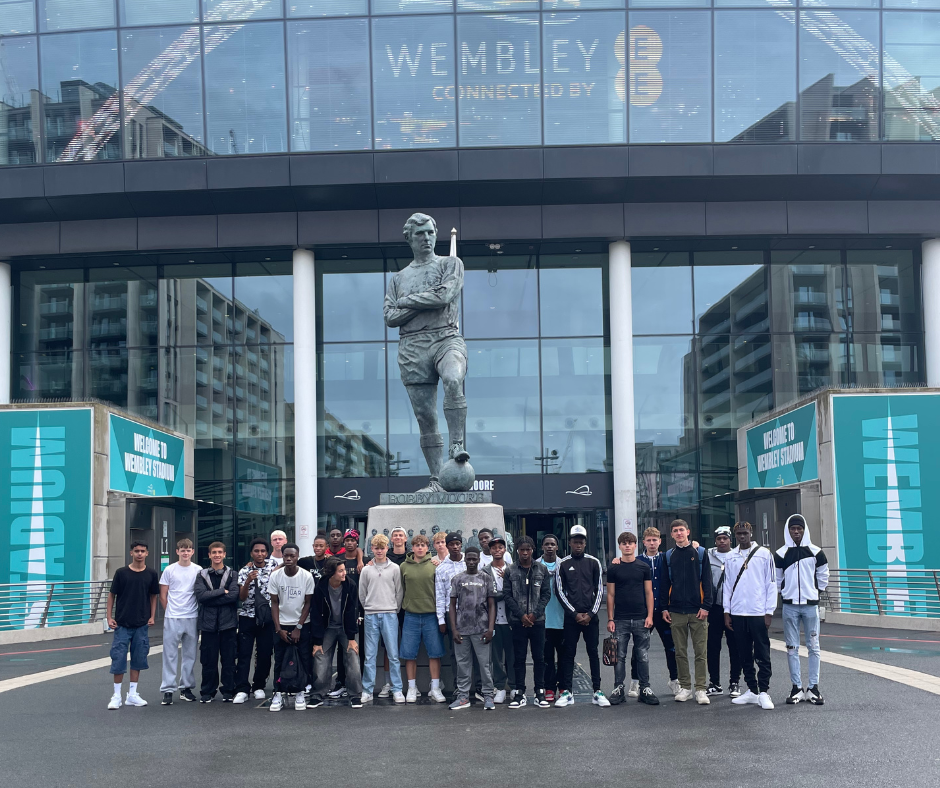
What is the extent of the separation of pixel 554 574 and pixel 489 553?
1.11 m

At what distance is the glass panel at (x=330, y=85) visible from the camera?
27.8 metres

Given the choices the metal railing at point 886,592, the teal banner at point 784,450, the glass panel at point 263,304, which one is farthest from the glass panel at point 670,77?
the metal railing at point 886,592

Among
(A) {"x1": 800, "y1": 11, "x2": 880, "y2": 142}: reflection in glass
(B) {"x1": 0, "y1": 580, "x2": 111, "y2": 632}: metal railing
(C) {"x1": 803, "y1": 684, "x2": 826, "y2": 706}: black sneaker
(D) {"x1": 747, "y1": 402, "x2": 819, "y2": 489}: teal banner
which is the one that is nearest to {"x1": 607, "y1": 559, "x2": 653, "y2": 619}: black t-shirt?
(C) {"x1": 803, "y1": 684, "x2": 826, "y2": 706}: black sneaker

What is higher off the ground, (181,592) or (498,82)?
(498,82)

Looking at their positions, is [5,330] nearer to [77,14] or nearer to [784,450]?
[77,14]

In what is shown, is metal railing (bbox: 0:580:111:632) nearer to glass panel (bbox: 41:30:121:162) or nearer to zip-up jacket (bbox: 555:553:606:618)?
glass panel (bbox: 41:30:121:162)

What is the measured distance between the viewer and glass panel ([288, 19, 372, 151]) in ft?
91.1

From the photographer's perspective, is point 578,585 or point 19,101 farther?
point 19,101

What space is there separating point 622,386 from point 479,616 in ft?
64.4

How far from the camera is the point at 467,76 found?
27.8 metres

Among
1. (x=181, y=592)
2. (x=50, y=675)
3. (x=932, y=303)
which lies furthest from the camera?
(x=932, y=303)

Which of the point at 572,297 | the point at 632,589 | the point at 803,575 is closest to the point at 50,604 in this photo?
the point at 632,589

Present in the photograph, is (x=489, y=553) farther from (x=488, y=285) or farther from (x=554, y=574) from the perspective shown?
(x=488, y=285)

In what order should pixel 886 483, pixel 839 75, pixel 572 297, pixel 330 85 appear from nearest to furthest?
1. pixel 886 483
2. pixel 839 75
3. pixel 330 85
4. pixel 572 297
